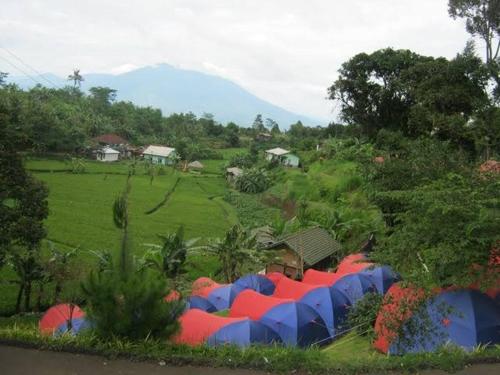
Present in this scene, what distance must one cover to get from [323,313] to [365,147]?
1028 inches

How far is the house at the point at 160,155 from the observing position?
217 ft

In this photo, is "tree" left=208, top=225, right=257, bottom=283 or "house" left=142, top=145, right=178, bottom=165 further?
"house" left=142, top=145, right=178, bottom=165

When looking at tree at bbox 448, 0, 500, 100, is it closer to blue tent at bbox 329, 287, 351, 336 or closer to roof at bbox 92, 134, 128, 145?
blue tent at bbox 329, 287, 351, 336

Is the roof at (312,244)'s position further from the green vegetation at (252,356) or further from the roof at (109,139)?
the roof at (109,139)

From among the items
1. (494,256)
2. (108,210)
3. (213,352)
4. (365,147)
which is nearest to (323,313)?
(494,256)

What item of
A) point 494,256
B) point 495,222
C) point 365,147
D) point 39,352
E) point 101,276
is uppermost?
point 365,147

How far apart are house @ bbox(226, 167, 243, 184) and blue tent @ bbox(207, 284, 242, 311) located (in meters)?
36.3

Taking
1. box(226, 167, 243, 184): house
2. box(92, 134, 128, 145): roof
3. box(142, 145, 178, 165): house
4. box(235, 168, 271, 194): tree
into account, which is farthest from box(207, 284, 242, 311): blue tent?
box(92, 134, 128, 145): roof

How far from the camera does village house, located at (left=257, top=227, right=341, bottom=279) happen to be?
21.1 meters

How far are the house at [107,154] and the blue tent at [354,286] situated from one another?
5122cm

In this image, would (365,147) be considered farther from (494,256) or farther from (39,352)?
(39,352)

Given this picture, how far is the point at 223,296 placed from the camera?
52.2ft

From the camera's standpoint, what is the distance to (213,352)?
699 cm

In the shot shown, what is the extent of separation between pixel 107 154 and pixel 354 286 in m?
52.7
